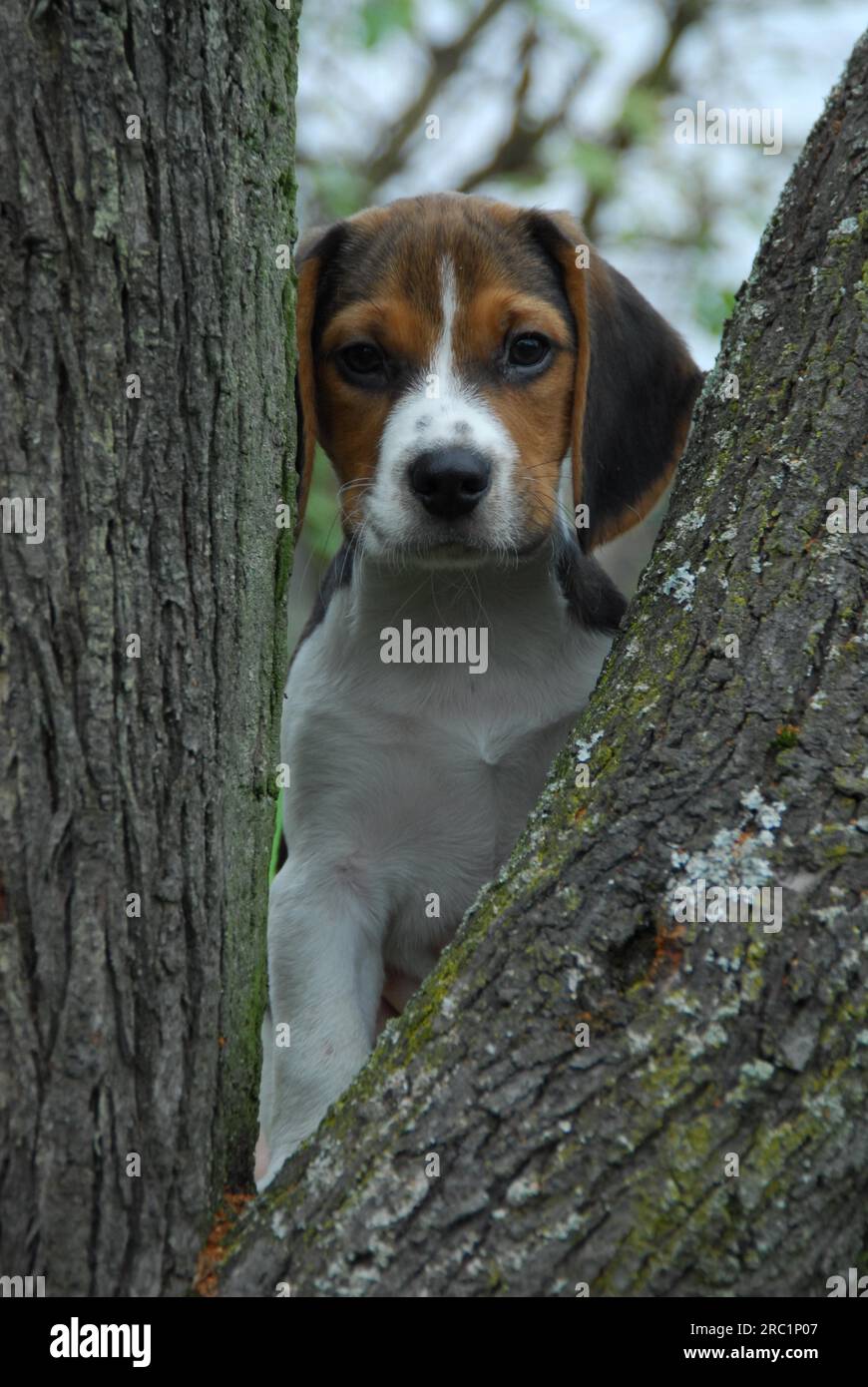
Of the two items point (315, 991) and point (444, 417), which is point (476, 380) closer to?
point (444, 417)

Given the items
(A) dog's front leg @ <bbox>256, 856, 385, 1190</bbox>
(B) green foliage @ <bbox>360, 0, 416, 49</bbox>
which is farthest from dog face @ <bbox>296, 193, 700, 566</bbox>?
(B) green foliage @ <bbox>360, 0, 416, 49</bbox>

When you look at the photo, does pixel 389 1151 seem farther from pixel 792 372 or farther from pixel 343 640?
pixel 343 640

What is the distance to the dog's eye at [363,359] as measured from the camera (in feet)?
13.4

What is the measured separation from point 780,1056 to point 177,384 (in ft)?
5.01

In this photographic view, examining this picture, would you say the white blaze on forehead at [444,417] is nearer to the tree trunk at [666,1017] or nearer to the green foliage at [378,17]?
the tree trunk at [666,1017]

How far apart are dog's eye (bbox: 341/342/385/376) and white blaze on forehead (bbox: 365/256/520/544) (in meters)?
0.16

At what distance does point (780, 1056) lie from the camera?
7.43ft

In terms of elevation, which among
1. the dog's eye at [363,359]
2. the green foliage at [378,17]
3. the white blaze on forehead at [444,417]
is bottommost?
the white blaze on forehead at [444,417]

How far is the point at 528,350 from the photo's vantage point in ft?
13.6

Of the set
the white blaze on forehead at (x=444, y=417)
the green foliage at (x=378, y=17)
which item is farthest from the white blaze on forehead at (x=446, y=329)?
the green foliage at (x=378, y=17)

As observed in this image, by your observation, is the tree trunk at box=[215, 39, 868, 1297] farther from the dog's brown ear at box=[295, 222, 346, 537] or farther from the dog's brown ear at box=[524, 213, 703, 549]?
the dog's brown ear at box=[295, 222, 346, 537]

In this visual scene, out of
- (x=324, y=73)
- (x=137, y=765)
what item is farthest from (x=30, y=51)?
(x=324, y=73)

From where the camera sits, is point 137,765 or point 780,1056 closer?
point 780,1056

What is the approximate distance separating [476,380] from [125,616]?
181 centimetres
